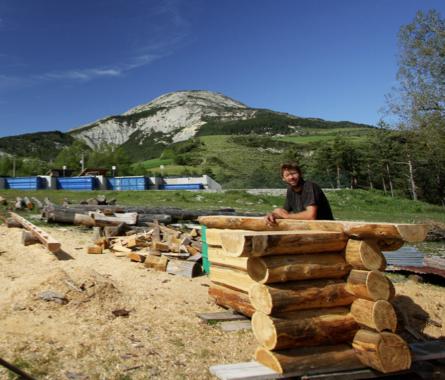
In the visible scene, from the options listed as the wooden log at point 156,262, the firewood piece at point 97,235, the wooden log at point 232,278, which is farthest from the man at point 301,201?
the firewood piece at point 97,235

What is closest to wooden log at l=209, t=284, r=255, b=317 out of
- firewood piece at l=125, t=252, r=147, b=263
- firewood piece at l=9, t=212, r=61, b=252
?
firewood piece at l=125, t=252, r=147, b=263

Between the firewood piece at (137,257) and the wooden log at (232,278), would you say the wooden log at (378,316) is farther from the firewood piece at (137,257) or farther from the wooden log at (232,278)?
the firewood piece at (137,257)

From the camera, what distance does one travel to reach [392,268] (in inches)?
308

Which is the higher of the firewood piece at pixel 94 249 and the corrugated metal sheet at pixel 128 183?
the corrugated metal sheet at pixel 128 183

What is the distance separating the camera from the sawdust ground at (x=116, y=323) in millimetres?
3504

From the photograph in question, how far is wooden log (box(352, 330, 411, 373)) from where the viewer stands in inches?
130

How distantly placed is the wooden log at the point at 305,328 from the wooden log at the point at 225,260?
4.13 ft

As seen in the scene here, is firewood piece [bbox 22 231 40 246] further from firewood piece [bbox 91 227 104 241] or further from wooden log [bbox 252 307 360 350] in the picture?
wooden log [bbox 252 307 360 350]

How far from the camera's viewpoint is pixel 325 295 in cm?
352

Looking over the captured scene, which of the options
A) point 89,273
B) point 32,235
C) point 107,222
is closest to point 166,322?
point 89,273

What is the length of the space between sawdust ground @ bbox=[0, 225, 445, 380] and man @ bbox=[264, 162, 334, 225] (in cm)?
172

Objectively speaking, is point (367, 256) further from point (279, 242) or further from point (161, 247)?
point (161, 247)

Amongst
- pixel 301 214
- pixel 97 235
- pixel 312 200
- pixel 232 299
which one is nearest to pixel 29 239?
pixel 97 235

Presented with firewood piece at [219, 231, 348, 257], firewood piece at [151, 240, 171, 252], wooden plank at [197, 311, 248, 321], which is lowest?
wooden plank at [197, 311, 248, 321]
